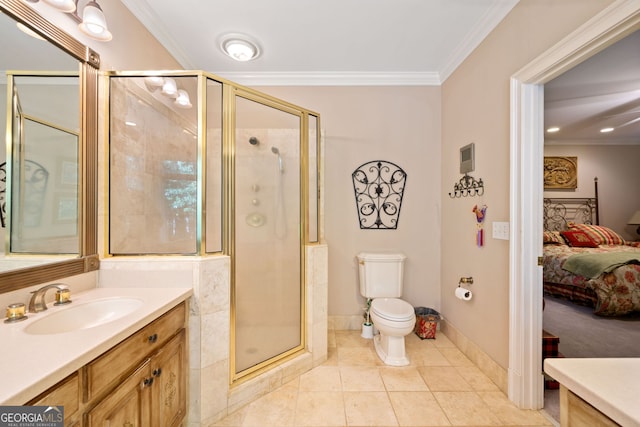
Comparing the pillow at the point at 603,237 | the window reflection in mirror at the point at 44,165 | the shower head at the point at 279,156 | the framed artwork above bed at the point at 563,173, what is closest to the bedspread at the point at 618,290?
the pillow at the point at 603,237

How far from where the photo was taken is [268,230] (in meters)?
2.09

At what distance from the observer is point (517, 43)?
5.31 feet

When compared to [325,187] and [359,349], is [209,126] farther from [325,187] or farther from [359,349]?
[359,349]

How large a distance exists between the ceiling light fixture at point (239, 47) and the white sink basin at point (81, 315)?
2050 millimetres

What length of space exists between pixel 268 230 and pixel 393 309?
4.08 ft

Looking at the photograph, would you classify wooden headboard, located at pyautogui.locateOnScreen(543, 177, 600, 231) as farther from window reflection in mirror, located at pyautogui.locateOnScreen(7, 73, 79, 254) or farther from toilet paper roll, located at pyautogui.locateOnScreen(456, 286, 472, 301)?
window reflection in mirror, located at pyautogui.locateOnScreen(7, 73, 79, 254)

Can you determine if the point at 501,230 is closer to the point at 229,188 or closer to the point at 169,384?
the point at 229,188

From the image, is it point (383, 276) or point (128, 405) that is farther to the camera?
point (383, 276)

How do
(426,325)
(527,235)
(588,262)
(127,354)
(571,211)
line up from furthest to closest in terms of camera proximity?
(571,211) < (588,262) < (426,325) < (527,235) < (127,354)

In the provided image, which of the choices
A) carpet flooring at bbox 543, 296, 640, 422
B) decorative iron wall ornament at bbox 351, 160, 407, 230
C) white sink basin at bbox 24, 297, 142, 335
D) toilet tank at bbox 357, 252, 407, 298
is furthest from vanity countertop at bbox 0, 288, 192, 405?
carpet flooring at bbox 543, 296, 640, 422

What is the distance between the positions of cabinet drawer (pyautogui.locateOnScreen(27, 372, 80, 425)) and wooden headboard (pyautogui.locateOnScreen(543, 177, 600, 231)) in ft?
20.1

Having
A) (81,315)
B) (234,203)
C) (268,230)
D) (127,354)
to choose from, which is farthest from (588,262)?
(81,315)

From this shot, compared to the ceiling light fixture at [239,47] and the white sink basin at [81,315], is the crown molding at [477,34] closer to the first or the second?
the ceiling light fixture at [239,47]
